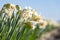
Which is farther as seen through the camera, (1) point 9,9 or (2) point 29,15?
(1) point 9,9

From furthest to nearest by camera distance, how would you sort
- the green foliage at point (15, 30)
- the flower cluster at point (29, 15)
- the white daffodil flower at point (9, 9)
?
the white daffodil flower at point (9, 9) < the green foliage at point (15, 30) < the flower cluster at point (29, 15)

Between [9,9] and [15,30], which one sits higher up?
[9,9]

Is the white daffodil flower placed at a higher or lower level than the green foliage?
higher

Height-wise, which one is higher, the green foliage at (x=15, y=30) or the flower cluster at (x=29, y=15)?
the flower cluster at (x=29, y=15)

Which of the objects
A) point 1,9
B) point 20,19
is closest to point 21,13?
point 20,19

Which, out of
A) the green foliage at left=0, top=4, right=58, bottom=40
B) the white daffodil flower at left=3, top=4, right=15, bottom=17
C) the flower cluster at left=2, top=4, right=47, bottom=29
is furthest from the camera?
the white daffodil flower at left=3, top=4, right=15, bottom=17

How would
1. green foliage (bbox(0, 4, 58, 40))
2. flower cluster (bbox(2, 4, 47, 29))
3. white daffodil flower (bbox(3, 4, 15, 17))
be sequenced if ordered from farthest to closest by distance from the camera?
white daffodil flower (bbox(3, 4, 15, 17)) → green foliage (bbox(0, 4, 58, 40)) → flower cluster (bbox(2, 4, 47, 29))

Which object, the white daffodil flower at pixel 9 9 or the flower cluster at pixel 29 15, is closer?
the flower cluster at pixel 29 15

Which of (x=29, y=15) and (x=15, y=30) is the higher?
(x=29, y=15)

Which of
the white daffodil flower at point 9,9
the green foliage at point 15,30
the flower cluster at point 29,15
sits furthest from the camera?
the white daffodil flower at point 9,9

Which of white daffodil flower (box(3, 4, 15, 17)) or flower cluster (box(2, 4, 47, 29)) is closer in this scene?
flower cluster (box(2, 4, 47, 29))

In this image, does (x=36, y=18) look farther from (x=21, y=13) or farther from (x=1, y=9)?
(x=1, y=9)
